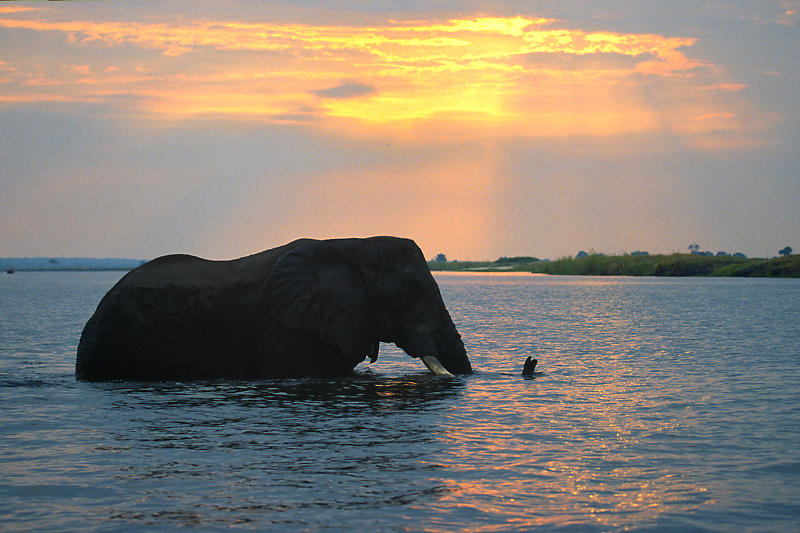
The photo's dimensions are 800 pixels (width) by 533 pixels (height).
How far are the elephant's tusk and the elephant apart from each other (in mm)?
27

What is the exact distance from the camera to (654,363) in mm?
24609

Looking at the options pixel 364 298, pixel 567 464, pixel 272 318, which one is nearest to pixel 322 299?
pixel 364 298

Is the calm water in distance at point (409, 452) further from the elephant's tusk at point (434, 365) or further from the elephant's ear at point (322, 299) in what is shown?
the elephant's ear at point (322, 299)

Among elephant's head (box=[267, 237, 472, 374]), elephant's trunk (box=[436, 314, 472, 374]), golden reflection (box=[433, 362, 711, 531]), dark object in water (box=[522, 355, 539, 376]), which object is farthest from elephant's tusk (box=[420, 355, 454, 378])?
golden reflection (box=[433, 362, 711, 531])

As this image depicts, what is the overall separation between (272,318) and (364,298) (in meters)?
1.81

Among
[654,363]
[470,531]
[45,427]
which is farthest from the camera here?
[654,363]

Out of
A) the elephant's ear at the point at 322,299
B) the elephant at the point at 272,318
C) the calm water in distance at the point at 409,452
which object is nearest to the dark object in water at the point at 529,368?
the calm water in distance at the point at 409,452

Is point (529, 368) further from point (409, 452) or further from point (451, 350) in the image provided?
point (409, 452)

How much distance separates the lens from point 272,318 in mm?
18484

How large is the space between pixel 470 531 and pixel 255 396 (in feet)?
27.9

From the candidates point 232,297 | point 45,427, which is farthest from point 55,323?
point 45,427

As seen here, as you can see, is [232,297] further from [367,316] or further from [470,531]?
[470,531]

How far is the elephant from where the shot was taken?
18562 millimetres

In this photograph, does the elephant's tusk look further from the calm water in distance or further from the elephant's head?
the calm water in distance
